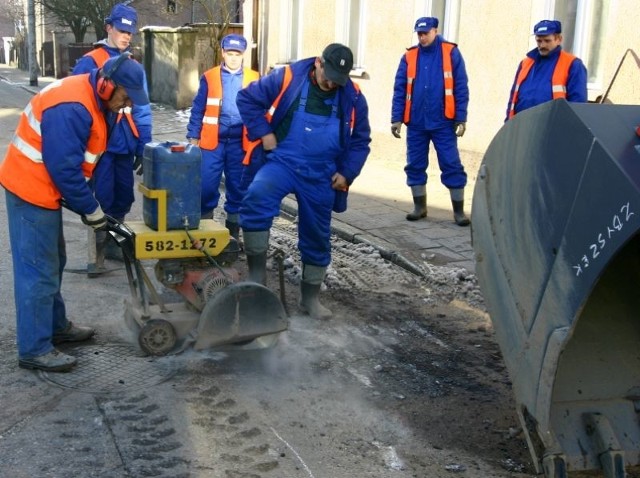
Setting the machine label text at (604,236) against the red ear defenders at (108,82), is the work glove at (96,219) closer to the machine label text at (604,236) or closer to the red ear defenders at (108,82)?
the red ear defenders at (108,82)

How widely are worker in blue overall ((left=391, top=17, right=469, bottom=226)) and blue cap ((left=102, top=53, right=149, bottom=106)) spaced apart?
4.32 m

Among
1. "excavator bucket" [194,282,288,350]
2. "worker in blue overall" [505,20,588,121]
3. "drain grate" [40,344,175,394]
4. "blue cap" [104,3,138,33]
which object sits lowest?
"drain grate" [40,344,175,394]

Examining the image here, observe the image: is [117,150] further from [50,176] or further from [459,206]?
[459,206]

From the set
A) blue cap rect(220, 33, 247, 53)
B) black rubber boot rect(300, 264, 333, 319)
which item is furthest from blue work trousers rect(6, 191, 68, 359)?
blue cap rect(220, 33, 247, 53)

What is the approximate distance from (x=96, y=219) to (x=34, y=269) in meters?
0.41

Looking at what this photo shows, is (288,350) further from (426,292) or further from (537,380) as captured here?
(537,380)

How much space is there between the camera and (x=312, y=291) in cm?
595

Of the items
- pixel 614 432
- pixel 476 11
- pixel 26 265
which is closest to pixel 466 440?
pixel 614 432

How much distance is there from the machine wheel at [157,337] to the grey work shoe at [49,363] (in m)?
0.41

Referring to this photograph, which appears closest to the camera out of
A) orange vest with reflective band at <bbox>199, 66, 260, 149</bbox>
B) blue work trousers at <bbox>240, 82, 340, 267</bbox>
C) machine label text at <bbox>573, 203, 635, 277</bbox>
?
machine label text at <bbox>573, 203, 635, 277</bbox>

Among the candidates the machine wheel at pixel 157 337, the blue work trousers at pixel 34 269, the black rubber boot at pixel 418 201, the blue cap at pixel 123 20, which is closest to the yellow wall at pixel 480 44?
the black rubber boot at pixel 418 201

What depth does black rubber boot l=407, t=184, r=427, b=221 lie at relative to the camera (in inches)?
339

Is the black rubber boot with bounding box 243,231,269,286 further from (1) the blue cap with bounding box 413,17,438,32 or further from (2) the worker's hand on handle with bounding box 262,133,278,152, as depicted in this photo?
(1) the blue cap with bounding box 413,17,438,32

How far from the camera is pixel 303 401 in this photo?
4.55 m
